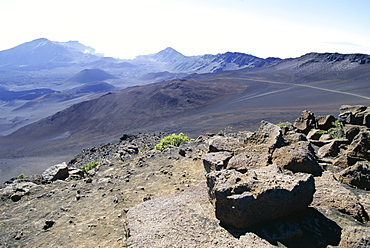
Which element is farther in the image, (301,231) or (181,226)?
(181,226)

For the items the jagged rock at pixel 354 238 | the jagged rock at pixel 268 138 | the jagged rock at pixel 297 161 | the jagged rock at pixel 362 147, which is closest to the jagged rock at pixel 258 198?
the jagged rock at pixel 354 238

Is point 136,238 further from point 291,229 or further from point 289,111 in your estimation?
point 289,111

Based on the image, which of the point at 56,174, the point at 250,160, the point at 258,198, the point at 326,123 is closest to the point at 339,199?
the point at 258,198

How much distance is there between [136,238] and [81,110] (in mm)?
44355

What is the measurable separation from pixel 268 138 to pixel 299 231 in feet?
8.84

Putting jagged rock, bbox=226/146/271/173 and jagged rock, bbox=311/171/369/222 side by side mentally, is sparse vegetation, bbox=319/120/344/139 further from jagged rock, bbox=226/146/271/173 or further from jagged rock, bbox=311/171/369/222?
jagged rock, bbox=311/171/369/222

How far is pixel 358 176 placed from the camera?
4086mm

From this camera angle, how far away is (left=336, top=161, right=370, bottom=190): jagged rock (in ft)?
13.3

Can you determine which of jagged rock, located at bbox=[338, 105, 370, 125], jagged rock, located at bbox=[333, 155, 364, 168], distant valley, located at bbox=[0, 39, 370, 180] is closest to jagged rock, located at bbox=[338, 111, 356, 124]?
jagged rock, located at bbox=[338, 105, 370, 125]

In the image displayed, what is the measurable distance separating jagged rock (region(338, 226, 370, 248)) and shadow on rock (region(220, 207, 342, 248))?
17 centimetres

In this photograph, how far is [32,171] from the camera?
21328 millimetres

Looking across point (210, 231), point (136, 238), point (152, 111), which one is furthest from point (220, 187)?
point (152, 111)

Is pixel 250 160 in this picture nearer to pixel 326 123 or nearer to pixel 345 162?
pixel 345 162

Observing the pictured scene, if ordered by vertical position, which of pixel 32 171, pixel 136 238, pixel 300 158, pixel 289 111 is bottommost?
pixel 32 171
